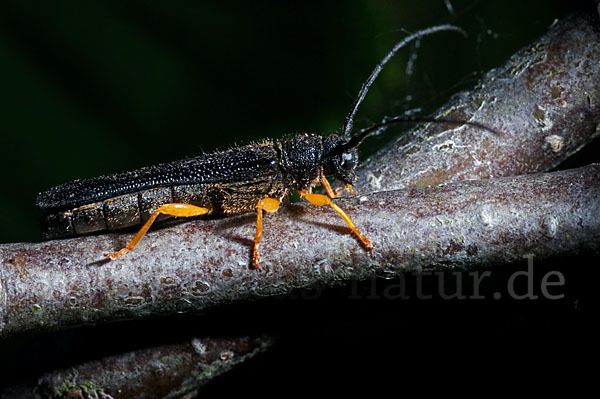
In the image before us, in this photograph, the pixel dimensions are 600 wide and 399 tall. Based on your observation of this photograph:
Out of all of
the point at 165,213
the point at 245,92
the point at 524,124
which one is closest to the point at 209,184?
the point at 165,213

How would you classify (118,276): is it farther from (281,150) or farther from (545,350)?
(545,350)

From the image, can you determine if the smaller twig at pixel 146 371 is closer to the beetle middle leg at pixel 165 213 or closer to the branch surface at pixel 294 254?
the branch surface at pixel 294 254

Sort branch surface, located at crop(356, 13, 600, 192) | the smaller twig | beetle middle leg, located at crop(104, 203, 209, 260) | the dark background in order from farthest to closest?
1. branch surface, located at crop(356, 13, 600, 192)
2. the dark background
3. the smaller twig
4. beetle middle leg, located at crop(104, 203, 209, 260)

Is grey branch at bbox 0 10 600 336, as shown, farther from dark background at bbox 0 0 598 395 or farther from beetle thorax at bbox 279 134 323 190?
beetle thorax at bbox 279 134 323 190

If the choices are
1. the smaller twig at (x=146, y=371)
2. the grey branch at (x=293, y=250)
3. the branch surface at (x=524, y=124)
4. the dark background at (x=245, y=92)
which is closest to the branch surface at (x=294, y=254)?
the grey branch at (x=293, y=250)

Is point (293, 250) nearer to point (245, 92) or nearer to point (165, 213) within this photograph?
point (165, 213)

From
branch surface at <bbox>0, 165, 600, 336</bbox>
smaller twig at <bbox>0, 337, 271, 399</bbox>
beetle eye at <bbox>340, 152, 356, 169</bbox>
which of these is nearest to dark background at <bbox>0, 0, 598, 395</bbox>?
smaller twig at <bbox>0, 337, 271, 399</bbox>

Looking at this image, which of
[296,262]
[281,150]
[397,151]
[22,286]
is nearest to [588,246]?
[296,262]
